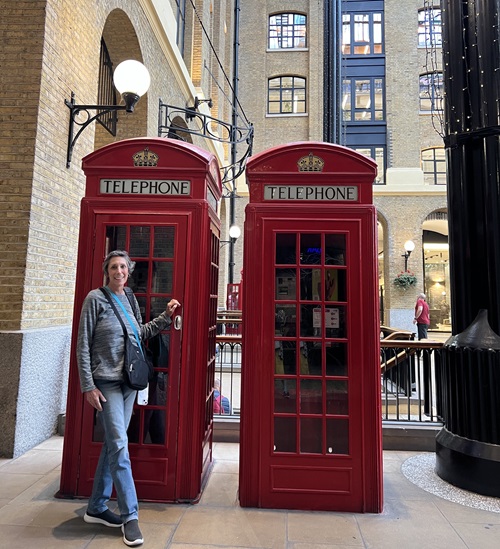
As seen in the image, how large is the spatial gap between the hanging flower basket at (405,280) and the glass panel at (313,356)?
17.7 metres

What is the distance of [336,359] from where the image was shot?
12.0ft

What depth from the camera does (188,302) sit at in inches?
144

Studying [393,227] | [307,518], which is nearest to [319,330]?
[307,518]

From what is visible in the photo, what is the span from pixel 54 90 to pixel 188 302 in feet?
11.8

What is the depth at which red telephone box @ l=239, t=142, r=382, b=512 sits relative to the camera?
3.57 metres

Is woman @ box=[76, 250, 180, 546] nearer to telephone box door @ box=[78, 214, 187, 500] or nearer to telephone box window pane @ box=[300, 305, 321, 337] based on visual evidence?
telephone box door @ box=[78, 214, 187, 500]

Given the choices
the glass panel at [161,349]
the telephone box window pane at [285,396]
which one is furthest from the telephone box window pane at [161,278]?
the telephone box window pane at [285,396]

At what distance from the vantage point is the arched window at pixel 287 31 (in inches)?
923

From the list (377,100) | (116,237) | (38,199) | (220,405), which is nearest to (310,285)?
(116,237)

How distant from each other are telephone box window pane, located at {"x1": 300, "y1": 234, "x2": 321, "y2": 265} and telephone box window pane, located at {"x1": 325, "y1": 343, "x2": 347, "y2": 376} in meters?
0.75

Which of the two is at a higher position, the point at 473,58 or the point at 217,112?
the point at 217,112

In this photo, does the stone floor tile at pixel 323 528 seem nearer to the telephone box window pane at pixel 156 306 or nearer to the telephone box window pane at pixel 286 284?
the telephone box window pane at pixel 286 284

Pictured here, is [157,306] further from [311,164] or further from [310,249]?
[311,164]

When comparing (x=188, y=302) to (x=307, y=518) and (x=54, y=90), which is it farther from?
(x=54, y=90)
